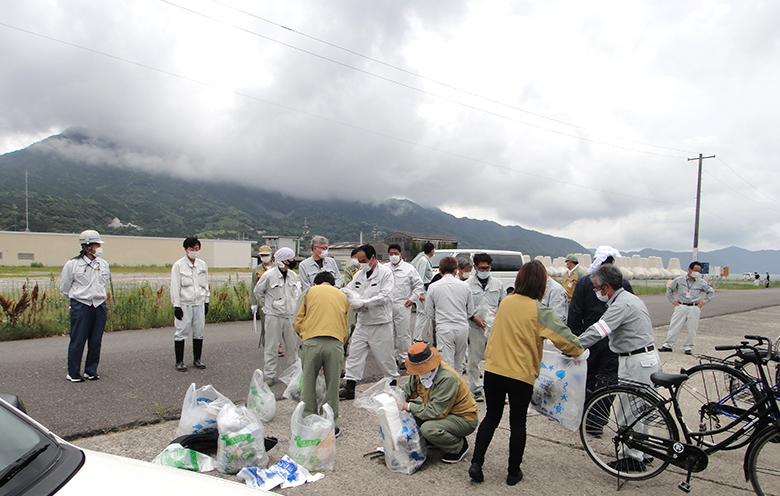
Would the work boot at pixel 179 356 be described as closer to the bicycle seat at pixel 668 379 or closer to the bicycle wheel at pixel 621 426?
the bicycle wheel at pixel 621 426

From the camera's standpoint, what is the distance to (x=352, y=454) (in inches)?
162

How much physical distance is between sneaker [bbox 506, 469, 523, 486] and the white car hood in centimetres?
240

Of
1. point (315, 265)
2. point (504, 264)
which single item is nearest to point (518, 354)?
point (315, 265)

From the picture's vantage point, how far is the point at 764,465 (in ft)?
10.8

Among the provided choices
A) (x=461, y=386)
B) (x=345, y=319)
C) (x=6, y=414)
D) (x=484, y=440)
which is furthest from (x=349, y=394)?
(x=6, y=414)

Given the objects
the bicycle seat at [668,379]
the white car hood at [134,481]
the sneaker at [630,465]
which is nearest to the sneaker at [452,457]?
the sneaker at [630,465]

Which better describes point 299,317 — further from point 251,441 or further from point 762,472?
point 762,472

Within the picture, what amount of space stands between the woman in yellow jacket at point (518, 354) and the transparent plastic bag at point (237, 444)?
5.71 feet

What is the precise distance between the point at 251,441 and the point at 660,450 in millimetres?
3267

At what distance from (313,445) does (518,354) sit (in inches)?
71.9

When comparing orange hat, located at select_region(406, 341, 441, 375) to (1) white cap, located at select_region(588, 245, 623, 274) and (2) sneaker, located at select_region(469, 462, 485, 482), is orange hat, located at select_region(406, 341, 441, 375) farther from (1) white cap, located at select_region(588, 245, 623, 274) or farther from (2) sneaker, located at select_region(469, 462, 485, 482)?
(1) white cap, located at select_region(588, 245, 623, 274)

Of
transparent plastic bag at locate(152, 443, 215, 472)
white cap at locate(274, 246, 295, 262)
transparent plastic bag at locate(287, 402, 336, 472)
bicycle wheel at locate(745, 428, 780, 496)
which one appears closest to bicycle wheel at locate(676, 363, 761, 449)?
bicycle wheel at locate(745, 428, 780, 496)

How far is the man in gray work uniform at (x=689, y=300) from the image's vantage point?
9445 mm

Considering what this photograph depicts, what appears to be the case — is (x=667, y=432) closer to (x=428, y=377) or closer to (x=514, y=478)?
(x=514, y=478)
